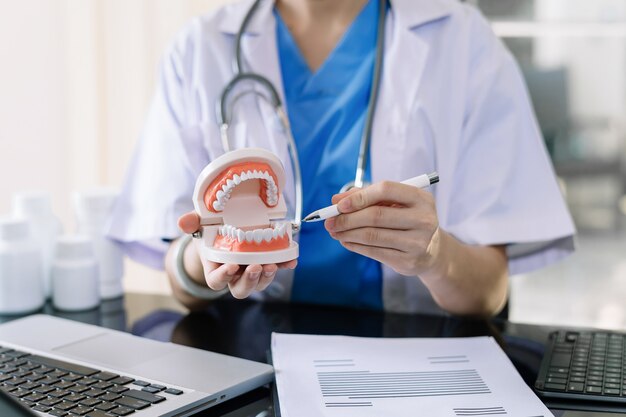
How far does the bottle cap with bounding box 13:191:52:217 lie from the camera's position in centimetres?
120

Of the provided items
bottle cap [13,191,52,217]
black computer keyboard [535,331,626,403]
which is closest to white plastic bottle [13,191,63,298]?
bottle cap [13,191,52,217]

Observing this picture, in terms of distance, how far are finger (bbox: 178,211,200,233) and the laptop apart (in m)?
0.16

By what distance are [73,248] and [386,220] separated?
53 cm

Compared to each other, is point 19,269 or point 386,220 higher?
point 386,220

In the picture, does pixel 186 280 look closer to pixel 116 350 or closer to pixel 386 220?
pixel 116 350

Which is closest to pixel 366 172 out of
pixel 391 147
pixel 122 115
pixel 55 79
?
pixel 391 147

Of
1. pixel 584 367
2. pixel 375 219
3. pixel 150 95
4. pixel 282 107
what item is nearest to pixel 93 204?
pixel 282 107

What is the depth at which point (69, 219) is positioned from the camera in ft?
7.90

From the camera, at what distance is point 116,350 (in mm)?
961

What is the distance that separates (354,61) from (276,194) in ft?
1.55

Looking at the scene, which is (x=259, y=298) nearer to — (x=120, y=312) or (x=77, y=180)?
(x=120, y=312)

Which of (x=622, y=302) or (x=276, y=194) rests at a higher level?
(x=276, y=194)

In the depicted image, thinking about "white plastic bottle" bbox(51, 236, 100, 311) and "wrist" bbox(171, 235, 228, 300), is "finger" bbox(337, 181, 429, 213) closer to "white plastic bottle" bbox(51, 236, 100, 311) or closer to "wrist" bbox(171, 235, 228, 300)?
"wrist" bbox(171, 235, 228, 300)

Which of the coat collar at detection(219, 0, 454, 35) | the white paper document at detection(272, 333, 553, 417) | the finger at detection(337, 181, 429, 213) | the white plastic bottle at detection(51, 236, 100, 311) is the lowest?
the white paper document at detection(272, 333, 553, 417)
